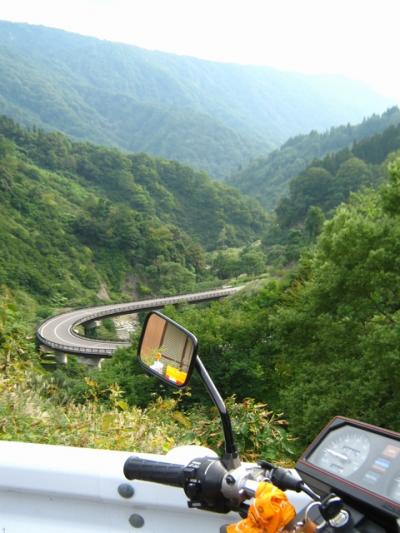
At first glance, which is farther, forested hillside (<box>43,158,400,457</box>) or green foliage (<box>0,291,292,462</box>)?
forested hillside (<box>43,158,400,457</box>)

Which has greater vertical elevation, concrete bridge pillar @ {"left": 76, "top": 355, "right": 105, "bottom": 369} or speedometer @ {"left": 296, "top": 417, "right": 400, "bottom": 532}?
speedometer @ {"left": 296, "top": 417, "right": 400, "bottom": 532}

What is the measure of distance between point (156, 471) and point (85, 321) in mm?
60910

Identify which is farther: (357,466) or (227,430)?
(227,430)

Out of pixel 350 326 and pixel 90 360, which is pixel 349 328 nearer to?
pixel 350 326

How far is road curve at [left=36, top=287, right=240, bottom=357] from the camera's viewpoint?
154 feet

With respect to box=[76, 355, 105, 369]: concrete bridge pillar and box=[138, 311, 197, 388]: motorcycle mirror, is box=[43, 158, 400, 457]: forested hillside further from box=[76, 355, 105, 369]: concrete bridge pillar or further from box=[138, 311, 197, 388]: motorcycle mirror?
box=[76, 355, 105, 369]: concrete bridge pillar

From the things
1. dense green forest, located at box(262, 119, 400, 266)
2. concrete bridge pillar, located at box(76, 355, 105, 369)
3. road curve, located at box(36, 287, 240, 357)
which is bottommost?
road curve, located at box(36, 287, 240, 357)

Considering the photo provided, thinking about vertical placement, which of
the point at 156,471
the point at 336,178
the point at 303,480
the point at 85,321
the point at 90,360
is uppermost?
the point at 303,480

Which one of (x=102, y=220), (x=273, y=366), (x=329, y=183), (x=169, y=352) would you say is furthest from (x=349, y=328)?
(x=329, y=183)

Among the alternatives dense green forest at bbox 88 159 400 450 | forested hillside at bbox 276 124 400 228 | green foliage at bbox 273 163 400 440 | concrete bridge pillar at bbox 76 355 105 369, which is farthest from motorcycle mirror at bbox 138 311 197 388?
forested hillside at bbox 276 124 400 228

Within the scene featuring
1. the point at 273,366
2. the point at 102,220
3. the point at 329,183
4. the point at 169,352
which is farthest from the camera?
the point at 329,183

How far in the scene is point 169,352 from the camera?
2332 mm

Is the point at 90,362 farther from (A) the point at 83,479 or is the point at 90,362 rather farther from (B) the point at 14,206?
(B) the point at 14,206

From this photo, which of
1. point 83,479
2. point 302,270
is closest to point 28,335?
Result: point 83,479
